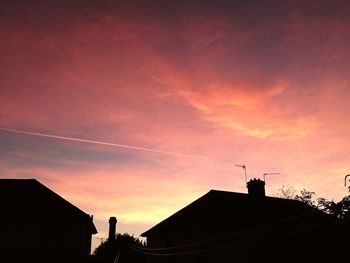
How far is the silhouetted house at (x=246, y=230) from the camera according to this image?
21.7 metres

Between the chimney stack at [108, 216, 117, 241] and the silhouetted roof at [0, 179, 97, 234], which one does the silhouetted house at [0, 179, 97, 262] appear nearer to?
the silhouetted roof at [0, 179, 97, 234]

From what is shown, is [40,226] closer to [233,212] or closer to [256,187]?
[233,212]

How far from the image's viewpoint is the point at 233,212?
24312 millimetres

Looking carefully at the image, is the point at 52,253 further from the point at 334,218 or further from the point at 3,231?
the point at 334,218

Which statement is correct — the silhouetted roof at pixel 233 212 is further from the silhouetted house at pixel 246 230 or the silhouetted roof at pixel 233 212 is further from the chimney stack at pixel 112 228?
the chimney stack at pixel 112 228

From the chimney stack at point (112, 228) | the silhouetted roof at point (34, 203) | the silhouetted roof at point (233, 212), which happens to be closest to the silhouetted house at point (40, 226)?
the silhouetted roof at point (34, 203)

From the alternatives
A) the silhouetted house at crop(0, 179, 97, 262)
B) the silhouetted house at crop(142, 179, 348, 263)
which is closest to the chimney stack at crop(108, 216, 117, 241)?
the silhouetted house at crop(0, 179, 97, 262)

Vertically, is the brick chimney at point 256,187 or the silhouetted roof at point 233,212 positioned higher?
the brick chimney at point 256,187

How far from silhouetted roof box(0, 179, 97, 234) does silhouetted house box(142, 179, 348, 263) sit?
8.60 metres

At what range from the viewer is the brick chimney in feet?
94.1

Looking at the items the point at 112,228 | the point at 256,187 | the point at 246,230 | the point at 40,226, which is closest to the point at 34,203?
the point at 40,226

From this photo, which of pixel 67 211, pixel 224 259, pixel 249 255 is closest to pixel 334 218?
pixel 249 255

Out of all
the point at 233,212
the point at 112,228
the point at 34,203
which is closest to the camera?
the point at 233,212

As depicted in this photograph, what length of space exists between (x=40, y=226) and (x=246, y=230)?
17207 mm
